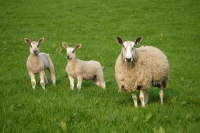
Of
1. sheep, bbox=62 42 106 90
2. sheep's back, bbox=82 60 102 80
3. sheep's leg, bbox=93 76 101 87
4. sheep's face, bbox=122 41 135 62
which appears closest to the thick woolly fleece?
sheep's face, bbox=122 41 135 62

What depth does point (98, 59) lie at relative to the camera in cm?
Answer: 1434

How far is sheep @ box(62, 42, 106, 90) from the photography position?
365 inches

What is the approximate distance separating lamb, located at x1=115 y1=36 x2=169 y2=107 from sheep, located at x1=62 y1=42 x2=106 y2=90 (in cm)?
238

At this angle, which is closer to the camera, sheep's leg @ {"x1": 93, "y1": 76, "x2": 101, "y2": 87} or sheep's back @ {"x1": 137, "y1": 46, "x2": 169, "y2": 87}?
sheep's back @ {"x1": 137, "y1": 46, "x2": 169, "y2": 87}

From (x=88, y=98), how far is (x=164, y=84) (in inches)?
88.4

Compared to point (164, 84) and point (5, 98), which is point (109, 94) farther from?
point (5, 98)

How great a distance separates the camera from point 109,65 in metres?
13.4

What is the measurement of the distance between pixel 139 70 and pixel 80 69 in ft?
Answer: 9.42

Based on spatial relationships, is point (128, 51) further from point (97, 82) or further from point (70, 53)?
point (97, 82)

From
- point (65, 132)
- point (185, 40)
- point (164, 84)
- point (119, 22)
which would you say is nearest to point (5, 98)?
point (65, 132)

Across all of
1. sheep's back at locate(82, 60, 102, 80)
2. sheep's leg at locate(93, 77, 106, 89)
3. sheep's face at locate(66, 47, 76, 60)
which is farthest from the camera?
sheep's leg at locate(93, 77, 106, 89)

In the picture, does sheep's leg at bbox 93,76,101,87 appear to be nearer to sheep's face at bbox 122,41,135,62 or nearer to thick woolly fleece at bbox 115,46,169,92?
thick woolly fleece at bbox 115,46,169,92

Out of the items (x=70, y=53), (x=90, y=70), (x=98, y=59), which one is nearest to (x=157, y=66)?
(x=90, y=70)

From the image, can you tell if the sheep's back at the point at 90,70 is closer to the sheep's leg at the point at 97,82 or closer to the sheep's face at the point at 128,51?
the sheep's leg at the point at 97,82
